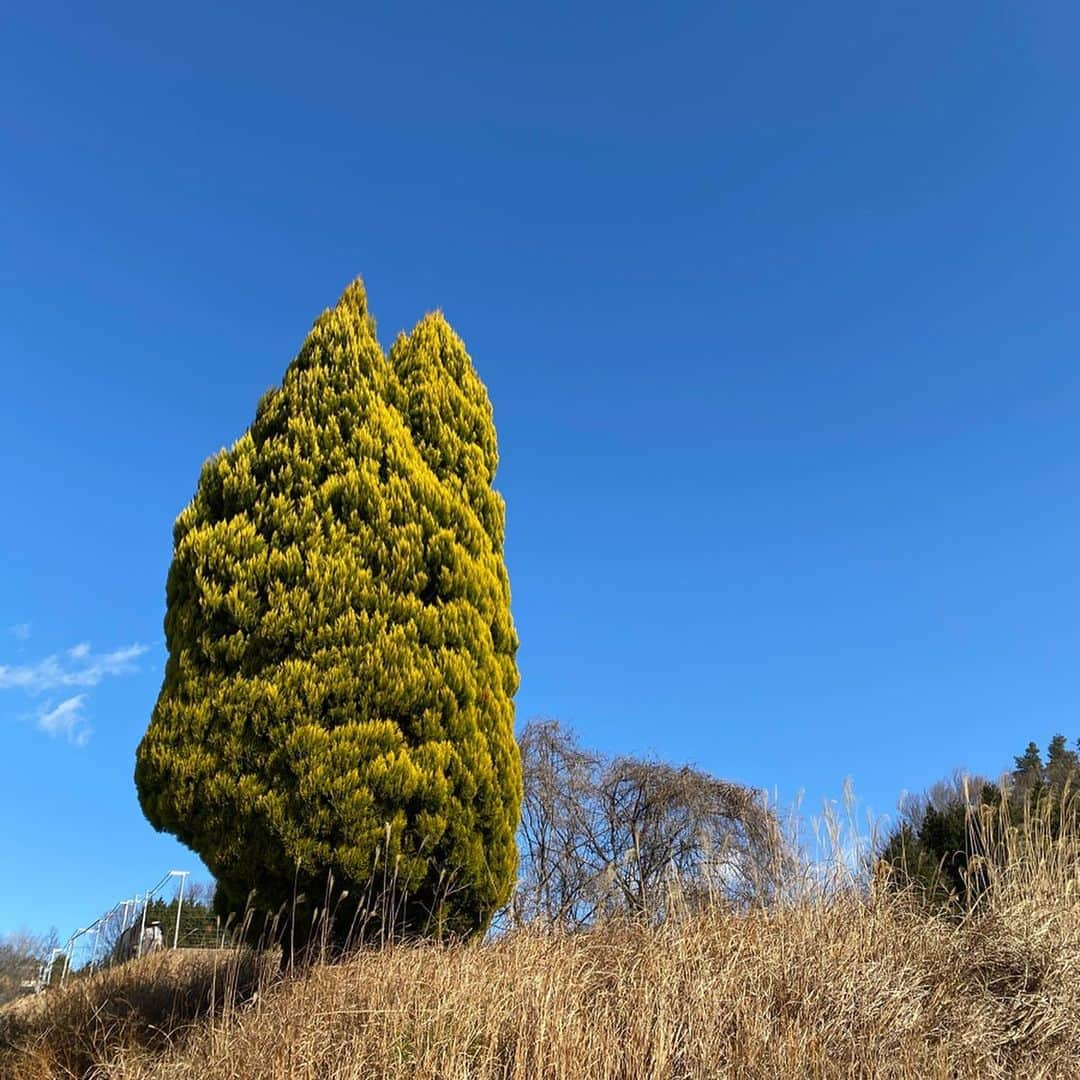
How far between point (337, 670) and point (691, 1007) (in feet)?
8.54

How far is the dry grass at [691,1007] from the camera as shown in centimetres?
370

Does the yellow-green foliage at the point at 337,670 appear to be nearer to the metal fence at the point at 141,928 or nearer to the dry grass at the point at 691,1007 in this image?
the dry grass at the point at 691,1007

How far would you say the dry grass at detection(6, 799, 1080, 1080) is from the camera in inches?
146

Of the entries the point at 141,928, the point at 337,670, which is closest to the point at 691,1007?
the point at 337,670

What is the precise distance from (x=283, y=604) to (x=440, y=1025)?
257 cm

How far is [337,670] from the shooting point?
5.32m

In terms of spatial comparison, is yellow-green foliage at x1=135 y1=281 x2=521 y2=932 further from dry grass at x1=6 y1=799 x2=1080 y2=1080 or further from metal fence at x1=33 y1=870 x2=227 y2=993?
metal fence at x1=33 y1=870 x2=227 y2=993

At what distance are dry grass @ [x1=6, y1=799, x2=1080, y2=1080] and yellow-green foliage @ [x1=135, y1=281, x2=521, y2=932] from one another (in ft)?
1.98

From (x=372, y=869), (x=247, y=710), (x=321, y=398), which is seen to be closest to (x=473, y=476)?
(x=321, y=398)

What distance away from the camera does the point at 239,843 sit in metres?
5.19

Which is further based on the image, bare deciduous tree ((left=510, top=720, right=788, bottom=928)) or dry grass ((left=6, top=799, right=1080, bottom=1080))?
bare deciduous tree ((left=510, top=720, right=788, bottom=928))

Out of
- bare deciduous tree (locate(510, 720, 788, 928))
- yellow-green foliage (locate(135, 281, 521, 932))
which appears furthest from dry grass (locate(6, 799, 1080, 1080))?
bare deciduous tree (locate(510, 720, 788, 928))

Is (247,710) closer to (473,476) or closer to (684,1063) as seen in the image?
(473,476)

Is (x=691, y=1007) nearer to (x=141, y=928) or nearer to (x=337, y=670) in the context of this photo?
(x=337, y=670)
